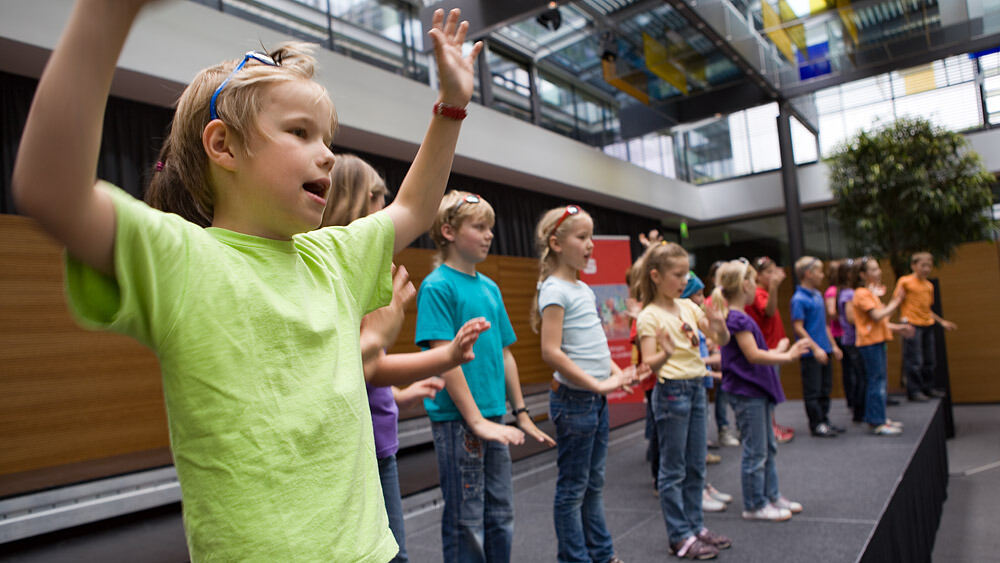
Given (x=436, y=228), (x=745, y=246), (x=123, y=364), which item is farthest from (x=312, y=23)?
(x=745, y=246)

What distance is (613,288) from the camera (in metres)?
6.63

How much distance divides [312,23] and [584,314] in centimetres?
380

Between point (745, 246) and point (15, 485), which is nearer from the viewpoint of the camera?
point (15, 485)

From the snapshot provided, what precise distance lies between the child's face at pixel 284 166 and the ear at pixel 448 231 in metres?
1.29

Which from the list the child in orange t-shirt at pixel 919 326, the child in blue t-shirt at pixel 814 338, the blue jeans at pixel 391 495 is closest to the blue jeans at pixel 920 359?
the child in orange t-shirt at pixel 919 326

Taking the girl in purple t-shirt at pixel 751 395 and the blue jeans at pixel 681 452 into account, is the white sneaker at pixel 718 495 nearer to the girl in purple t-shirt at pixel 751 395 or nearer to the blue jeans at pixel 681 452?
the girl in purple t-shirt at pixel 751 395

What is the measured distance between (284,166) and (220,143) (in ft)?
0.28

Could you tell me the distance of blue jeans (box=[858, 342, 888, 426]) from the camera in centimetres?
502

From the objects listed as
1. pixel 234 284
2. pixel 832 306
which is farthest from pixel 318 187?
pixel 832 306

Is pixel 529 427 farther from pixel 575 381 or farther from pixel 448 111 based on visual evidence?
pixel 448 111

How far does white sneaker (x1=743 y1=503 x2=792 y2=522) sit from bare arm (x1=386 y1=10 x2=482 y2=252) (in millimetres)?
2664

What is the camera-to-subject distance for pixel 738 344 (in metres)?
3.00

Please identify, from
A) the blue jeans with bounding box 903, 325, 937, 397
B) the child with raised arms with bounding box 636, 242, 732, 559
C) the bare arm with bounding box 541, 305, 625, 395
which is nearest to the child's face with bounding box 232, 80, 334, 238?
the bare arm with bounding box 541, 305, 625, 395

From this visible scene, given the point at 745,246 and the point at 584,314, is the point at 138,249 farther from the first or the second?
the point at 745,246
